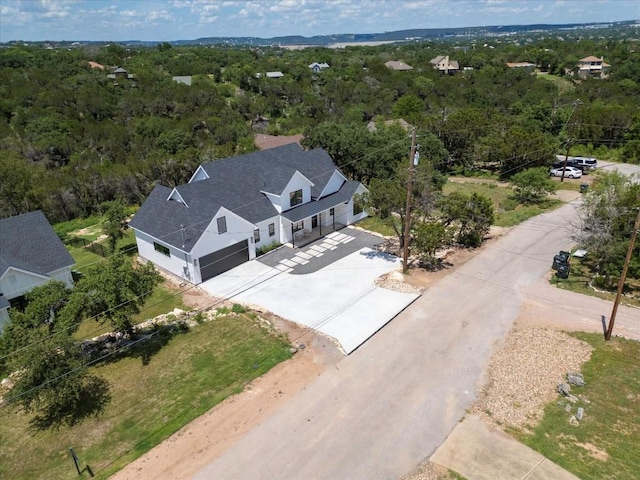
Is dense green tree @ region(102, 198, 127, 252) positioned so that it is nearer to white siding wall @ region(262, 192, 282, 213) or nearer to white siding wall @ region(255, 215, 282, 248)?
white siding wall @ region(255, 215, 282, 248)

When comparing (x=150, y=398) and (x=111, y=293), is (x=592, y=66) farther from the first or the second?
(x=150, y=398)

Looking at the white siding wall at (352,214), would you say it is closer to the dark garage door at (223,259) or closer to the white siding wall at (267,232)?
the white siding wall at (267,232)

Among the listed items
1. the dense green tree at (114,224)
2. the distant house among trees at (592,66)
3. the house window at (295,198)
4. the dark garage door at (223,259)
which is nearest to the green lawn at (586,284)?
the house window at (295,198)

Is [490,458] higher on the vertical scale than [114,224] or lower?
lower

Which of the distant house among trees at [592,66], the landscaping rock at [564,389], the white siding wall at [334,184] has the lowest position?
the landscaping rock at [564,389]

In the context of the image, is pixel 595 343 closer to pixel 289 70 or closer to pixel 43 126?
pixel 43 126

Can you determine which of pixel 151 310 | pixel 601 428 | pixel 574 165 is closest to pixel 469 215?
pixel 601 428

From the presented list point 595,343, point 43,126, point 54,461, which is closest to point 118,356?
point 54,461
